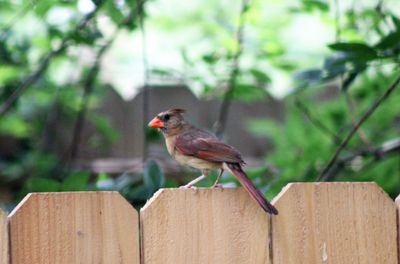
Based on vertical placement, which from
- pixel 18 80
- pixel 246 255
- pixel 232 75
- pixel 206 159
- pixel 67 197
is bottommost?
pixel 246 255

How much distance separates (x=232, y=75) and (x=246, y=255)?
2387mm

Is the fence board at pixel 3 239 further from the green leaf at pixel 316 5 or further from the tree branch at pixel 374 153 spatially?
the green leaf at pixel 316 5

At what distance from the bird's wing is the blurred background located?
22cm

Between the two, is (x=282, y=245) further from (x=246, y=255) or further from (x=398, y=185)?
(x=398, y=185)

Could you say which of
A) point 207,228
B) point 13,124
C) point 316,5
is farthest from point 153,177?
point 13,124

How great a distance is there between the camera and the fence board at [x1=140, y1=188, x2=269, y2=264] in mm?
2443

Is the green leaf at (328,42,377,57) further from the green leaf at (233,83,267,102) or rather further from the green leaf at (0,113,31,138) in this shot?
the green leaf at (0,113,31,138)

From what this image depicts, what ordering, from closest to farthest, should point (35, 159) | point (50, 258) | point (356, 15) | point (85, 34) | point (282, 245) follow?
point (50, 258) < point (282, 245) < point (85, 34) < point (356, 15) < point (35, 159)

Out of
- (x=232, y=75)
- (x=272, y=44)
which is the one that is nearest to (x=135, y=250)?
(x=232, y=75)

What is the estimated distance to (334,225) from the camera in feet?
8.38

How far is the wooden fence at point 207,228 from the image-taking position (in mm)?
2357

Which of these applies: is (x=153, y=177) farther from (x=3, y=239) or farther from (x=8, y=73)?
(x=8, y=73)

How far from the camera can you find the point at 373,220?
2.58 meters

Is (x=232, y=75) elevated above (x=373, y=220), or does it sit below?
above
